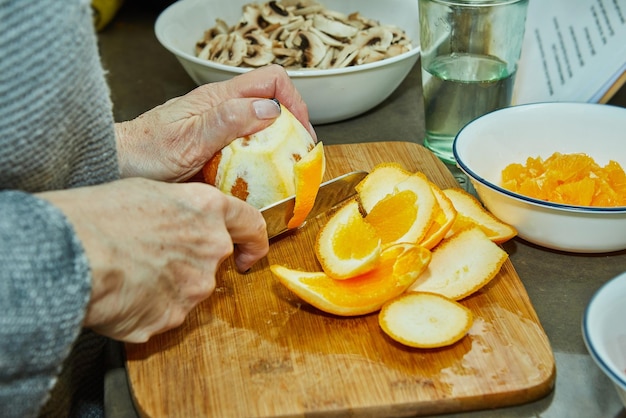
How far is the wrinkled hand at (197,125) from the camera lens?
1.14m

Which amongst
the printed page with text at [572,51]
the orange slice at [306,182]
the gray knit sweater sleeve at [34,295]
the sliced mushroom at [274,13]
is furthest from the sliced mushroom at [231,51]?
the gray knit sweater sleeve at [34,295]

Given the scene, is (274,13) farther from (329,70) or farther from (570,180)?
(570,180)

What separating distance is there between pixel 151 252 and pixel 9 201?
0.17m

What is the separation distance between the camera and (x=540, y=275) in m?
1.13

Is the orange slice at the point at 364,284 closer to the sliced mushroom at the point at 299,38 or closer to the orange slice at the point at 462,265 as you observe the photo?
the orange slice at the point at 462,265

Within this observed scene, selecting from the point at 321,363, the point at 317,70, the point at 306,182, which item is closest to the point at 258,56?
the point at 317,70

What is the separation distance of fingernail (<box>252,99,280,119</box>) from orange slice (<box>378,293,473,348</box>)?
38 centimetres

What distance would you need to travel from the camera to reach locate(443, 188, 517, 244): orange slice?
1.12 meters

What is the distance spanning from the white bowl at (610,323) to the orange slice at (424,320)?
0.17 metres

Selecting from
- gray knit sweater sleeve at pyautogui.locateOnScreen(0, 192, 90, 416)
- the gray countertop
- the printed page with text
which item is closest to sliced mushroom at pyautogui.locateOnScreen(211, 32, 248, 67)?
the gray countertop

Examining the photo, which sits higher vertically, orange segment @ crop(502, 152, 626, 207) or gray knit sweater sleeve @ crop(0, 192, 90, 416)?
gray knit sweater sleeve @ crop(0, 192, 90, 416)

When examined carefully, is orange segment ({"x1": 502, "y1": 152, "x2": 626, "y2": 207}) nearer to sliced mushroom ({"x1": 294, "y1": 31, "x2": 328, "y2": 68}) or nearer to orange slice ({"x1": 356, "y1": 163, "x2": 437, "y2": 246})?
orange slice ({"x1": 356, "y1": 163, "x2": 437, "y2": 246})

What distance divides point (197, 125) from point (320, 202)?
0.25 m

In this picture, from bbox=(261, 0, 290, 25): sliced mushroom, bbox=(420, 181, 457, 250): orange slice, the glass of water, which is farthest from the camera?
bbox=(261, 0, 290, 25): sliced mushroom
